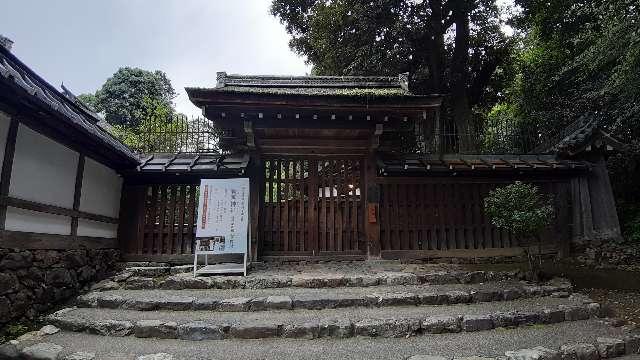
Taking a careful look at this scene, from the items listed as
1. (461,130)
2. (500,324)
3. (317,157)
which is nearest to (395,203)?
(317,157)

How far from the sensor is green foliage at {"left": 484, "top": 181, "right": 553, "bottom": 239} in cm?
710

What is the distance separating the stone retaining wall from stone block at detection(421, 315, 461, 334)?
5.98m

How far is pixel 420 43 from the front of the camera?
14.8 m

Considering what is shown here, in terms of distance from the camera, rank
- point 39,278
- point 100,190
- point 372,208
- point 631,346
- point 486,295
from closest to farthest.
→ 1. point 631,346
2. point 39,278
3. point 486,295
4. point 100,190
5. point 372,208

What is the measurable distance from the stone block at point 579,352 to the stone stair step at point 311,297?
1.82m

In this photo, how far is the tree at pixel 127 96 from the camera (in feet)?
87.8

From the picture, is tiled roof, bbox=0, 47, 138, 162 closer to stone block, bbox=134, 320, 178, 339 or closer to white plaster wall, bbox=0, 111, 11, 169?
white plaster wall, bbox=0, 111, 11, 169

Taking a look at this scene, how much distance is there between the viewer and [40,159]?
19.8 ft

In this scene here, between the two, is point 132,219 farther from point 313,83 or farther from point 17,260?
point 313,83

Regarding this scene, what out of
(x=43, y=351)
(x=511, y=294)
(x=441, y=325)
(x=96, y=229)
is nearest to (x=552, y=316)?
(x=511, y=294)

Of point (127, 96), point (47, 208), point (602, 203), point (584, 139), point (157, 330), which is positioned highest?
→ point (127, 96)

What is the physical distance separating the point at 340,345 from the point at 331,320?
1.85 ft

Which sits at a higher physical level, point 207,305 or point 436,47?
point 436,47

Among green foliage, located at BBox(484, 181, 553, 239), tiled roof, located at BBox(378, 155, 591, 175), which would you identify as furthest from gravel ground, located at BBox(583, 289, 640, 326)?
tiled roof, located at BBox(378, 155, 591, 175)
